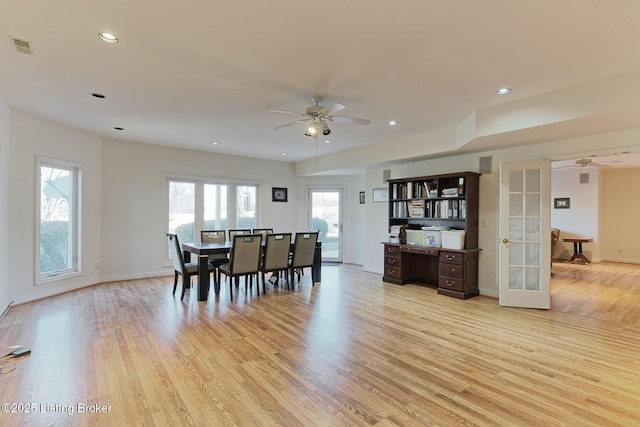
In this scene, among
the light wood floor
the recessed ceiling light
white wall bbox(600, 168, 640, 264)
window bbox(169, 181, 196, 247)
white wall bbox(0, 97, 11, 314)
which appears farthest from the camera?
white wall bbox(600, 168, 640, 264)

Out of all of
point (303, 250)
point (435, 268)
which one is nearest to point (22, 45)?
point (303, 250)

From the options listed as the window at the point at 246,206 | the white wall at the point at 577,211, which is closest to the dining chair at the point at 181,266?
the window at the point at 246,206

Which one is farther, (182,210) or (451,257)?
(182,210)

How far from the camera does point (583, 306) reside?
4.38 meters

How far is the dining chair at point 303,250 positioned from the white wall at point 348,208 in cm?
265

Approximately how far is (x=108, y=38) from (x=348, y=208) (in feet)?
20.9

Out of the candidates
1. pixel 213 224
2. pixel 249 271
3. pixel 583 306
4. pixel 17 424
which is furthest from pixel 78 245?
pixel 583 306

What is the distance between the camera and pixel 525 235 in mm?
4398

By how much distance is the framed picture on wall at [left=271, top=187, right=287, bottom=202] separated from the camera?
8.09 m

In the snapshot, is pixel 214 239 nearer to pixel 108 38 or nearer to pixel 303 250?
pixel 303 250

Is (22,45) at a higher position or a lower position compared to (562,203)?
higher

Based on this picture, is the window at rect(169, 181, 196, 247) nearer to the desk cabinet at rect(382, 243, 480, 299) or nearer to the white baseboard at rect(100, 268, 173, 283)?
the white baseboard at rect(100, 268, 173, 283)

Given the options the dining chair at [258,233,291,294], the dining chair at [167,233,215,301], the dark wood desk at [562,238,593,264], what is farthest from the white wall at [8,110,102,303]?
the dark wood desk at [562,238,593,264]

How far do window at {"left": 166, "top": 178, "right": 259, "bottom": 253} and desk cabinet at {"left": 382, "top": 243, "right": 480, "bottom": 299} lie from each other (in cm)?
363
